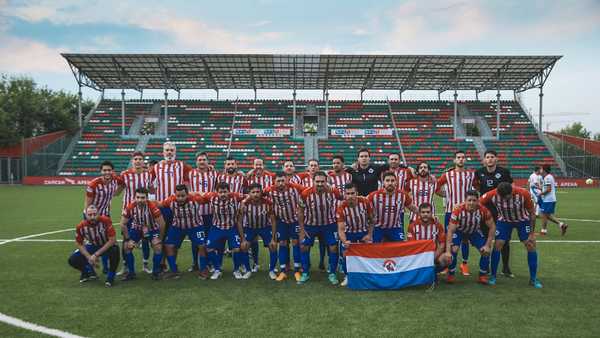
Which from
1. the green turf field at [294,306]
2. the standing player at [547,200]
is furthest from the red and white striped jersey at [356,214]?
the standing player at [547,200]

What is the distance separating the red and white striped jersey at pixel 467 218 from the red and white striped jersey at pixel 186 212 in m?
4.16

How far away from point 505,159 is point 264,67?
21796 mm

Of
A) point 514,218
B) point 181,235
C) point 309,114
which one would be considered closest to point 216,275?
point 181,235

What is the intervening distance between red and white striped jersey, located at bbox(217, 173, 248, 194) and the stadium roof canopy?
22.8 metres

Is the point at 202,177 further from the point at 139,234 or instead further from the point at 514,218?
the point at 514,218

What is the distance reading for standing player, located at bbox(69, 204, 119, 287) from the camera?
5.96m

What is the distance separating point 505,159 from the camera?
32688mm

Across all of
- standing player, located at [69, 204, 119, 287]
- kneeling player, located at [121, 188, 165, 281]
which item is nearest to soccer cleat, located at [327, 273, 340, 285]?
kneeling player, located at [121, 188, 165, 281]

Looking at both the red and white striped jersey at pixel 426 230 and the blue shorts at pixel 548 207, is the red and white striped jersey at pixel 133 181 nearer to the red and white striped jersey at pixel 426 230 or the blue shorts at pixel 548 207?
the red and white striped jersey at pixel 426 230

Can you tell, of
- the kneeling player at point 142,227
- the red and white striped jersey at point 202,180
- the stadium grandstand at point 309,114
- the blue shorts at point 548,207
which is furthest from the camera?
Answer: the stadium grandstand at point 309,114

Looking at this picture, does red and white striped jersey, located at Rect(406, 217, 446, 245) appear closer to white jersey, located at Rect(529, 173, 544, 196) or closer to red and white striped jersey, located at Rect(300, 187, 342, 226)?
red and white striped jersey, located at Rect(300, 187, 342, 226)

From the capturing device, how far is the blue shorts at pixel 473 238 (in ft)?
20.0

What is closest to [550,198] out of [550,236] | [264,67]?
[550,236]

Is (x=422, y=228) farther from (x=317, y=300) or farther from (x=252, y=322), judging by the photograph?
(x=252, y=322)
